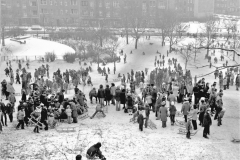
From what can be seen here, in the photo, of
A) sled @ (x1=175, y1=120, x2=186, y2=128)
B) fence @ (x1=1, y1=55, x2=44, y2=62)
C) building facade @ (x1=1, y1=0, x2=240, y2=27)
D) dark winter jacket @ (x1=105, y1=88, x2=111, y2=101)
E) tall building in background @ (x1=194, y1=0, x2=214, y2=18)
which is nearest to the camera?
sled @ (x1=175, y1=120, x2=186, y2=128)

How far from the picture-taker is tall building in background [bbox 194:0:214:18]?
81750mm

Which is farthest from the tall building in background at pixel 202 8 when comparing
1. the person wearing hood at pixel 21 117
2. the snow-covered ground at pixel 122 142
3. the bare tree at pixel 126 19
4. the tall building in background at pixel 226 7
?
the person wearing hood at pixel 21 117

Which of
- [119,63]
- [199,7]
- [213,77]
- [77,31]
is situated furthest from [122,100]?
[199,7]

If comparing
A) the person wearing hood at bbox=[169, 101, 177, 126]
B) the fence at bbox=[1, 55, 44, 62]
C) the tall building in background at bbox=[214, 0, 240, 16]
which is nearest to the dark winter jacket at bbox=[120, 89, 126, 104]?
the person wearing hood at bbox=[169, 101, 177, 126]

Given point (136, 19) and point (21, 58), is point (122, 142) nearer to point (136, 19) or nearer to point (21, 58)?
point (21, 58)

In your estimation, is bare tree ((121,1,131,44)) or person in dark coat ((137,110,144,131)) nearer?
person in dark coat ((137,110,144,131))

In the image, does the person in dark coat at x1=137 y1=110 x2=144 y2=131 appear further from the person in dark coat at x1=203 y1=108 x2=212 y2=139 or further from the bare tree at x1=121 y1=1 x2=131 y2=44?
the bare tree at x1=121 y1=1 x2=131 y2=44

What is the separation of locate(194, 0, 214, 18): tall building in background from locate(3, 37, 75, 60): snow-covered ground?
165 ft

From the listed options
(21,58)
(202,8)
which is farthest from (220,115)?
(202,8)

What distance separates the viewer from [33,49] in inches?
1633

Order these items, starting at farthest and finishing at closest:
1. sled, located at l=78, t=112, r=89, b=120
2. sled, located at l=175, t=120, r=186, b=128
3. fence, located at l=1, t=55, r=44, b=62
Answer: fence, located at l=1, t=55, r=44, b=62 < sled, located at l=78, t=112, r=89, b=120 < sled, located at l=175, t=120, r=186, b=128

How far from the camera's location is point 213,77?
88.6 feet

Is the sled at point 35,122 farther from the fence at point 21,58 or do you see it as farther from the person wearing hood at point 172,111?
the fence at point 21,58

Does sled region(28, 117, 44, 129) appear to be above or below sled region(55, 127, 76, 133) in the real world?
above
